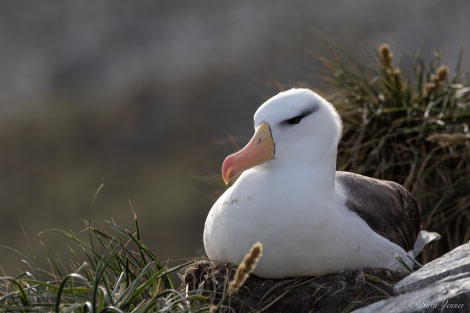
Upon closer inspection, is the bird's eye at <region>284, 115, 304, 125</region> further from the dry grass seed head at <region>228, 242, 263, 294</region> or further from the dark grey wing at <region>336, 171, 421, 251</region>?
the dry grass seed head at <region>228, 242, 263, 294</region>

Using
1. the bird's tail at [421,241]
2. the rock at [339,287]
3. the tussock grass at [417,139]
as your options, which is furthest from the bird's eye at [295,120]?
the tussock grass at [417,139]

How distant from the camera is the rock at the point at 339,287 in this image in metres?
3.68

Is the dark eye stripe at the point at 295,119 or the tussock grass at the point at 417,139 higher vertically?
the dark eye stripe at the point at 295,119

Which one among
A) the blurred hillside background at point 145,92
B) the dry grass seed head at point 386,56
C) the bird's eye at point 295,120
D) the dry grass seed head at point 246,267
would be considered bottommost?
the blurred hillside background at point 145,92

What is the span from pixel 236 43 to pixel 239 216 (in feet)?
41.6

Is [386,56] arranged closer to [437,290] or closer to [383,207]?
[383,207]

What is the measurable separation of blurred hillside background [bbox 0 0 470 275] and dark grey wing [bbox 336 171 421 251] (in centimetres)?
650

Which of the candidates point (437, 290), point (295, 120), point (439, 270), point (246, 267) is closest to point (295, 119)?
point (295, 120)

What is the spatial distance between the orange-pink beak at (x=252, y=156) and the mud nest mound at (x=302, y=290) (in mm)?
475

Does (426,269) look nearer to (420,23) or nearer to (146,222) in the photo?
(146,222)

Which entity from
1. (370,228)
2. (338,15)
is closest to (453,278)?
(370,228)

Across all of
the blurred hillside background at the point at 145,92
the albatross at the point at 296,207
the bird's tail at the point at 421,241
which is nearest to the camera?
the albatross at the point at 296,207

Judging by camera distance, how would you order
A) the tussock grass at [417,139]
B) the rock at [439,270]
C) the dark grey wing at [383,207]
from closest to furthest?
the rock at [439,270] < the dark grey wing at [383,207] < the tussock grass at [417,139]

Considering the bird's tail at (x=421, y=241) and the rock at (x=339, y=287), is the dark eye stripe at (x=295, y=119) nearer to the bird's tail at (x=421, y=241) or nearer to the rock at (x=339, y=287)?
the rock at (x=339, y=287)
